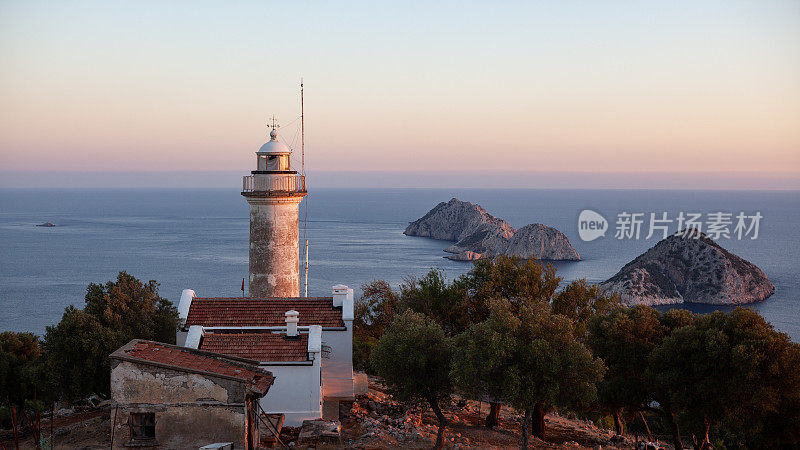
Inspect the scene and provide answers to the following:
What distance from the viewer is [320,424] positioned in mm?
18406

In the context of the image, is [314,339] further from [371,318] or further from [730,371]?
[371,318]

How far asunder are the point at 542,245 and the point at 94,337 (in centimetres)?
12772

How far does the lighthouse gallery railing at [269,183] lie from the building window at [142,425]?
44.4ft

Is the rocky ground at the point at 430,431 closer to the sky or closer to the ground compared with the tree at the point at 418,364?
closer to the ground

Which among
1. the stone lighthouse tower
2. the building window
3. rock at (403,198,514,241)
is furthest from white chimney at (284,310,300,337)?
rock at (403,198,514,241)

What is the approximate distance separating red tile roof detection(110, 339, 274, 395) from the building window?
1.23 meters

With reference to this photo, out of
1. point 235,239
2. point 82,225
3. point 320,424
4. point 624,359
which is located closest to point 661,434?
point 624,359

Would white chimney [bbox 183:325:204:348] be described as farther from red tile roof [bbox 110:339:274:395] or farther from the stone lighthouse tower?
the stone lighthouse tower

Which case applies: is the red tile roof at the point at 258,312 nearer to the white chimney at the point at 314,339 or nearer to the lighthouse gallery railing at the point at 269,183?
the white chimney at the point at 314,339

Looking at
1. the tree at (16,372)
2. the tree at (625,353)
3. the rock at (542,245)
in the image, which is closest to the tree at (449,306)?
the tree at (625,353)

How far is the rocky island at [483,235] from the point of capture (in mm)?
141500

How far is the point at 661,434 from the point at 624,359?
13.8 meters

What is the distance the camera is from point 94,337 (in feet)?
72.8

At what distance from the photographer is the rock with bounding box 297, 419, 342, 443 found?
17594 millimetres
